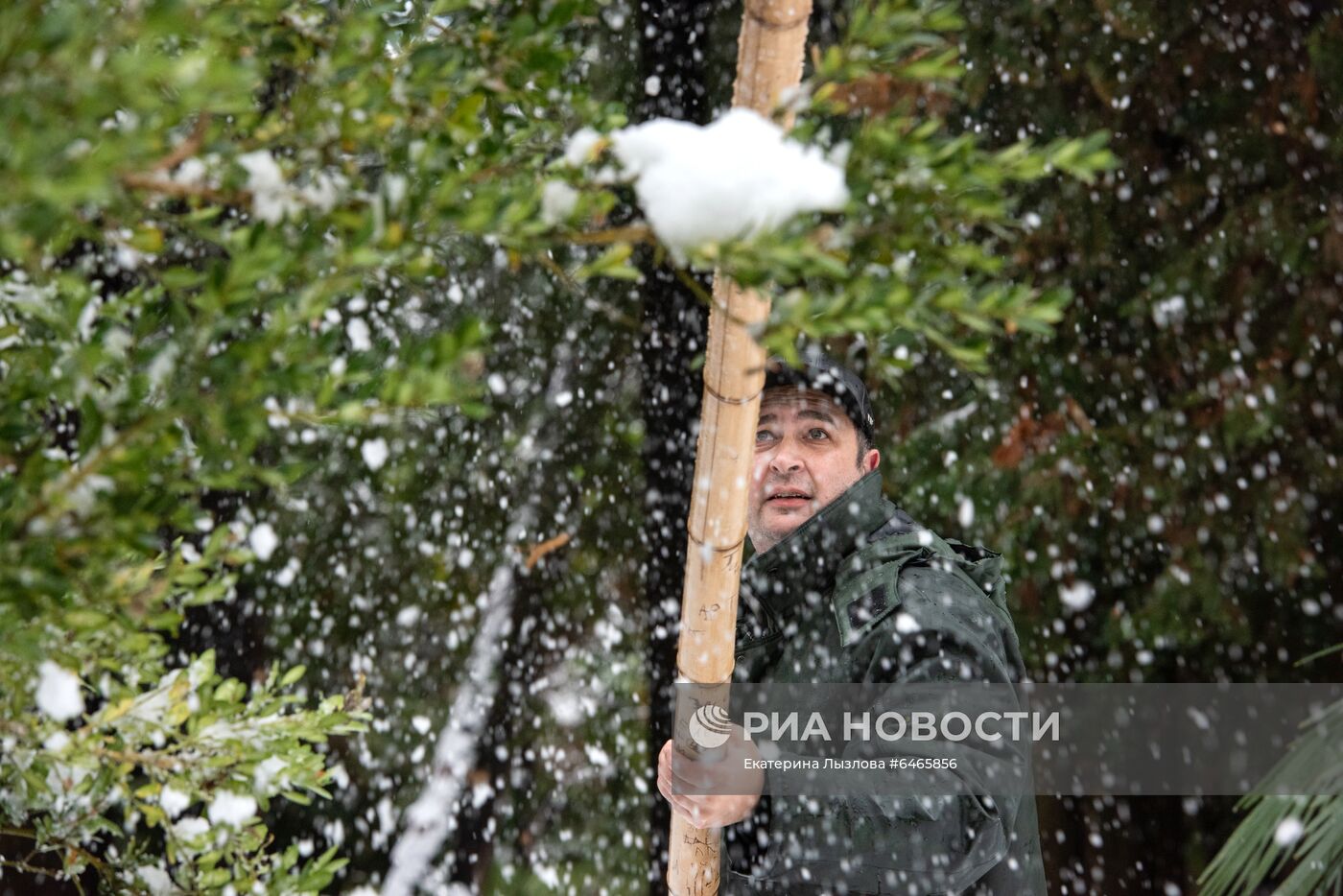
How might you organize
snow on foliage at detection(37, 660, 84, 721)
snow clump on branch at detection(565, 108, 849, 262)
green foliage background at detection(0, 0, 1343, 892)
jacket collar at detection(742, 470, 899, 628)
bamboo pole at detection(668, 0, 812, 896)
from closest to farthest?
snow clump on branch at detection(565, 108, 849, 262), snow on foliage at detection(37, 660, 84, 721), bamboo pole at detection(668, 0, 812, 896), green foliage background at detection(0, 0, 1343, 892), jacket collar at detection(742, 470, 899, 628)

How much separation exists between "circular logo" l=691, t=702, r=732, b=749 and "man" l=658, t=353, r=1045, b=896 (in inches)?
2.3

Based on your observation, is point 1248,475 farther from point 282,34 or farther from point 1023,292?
point 282,34

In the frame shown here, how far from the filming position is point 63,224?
2.93 feet

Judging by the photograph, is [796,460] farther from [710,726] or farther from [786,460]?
[710,726]

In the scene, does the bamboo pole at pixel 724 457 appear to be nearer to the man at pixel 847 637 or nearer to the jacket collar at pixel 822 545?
the man at pixel 847 637

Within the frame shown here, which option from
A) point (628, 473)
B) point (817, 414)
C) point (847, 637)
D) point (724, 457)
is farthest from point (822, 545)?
point (628, 473)

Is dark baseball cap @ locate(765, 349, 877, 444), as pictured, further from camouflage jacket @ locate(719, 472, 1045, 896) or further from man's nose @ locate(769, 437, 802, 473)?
camouflage jacket @ locate(719, 472, 1045, 896)

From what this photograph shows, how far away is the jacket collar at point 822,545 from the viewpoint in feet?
7.75

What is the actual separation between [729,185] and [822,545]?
1.53 meters

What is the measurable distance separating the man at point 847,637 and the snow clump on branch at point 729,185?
127cm

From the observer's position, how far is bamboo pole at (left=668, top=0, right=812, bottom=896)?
4.02 ft

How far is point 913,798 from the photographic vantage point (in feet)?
6.11

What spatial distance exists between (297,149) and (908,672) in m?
1.47

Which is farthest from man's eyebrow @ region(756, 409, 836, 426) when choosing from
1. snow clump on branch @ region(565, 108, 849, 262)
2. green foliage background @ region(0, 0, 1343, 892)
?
snow clump on branch @ region(565, 108, 849, 262)
